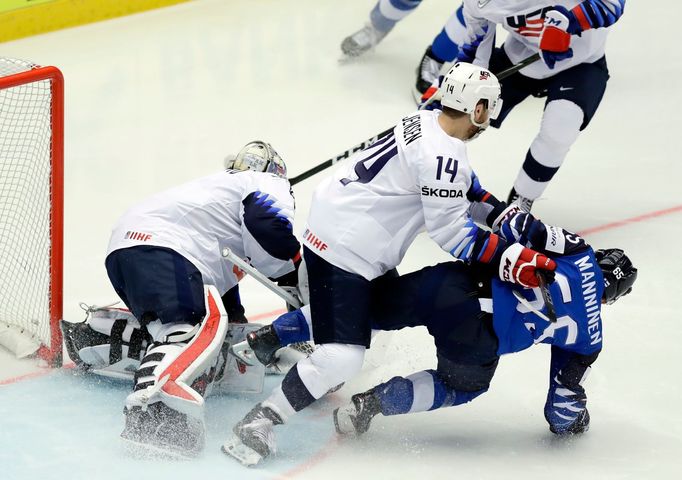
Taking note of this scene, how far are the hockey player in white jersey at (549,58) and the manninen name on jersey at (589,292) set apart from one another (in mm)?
1492

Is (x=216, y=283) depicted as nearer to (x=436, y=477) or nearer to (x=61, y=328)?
(x=61, y=328)

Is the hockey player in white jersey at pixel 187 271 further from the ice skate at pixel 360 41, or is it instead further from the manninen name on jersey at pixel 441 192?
the ice skate at pixel 360 41

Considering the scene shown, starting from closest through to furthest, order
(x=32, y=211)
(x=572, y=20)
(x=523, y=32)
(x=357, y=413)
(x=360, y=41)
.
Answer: (x=357, y=413) < (x=32, y=211) < (x=572, y=20) < (x=523, y=32) < (x=360, y=41)

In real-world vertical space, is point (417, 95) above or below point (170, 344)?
below

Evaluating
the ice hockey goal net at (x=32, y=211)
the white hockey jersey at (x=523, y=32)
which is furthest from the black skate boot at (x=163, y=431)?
the white hockey jersey at (x=523, y=32)

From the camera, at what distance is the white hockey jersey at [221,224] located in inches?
139

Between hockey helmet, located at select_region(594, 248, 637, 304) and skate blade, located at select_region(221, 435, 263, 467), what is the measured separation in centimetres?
100

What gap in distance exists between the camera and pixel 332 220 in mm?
3318

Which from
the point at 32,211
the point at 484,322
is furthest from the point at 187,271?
the point at 484,322

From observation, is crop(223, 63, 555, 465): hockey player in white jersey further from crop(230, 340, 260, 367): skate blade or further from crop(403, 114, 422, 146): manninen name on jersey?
crop(230, 340, 260, 367): skate blade

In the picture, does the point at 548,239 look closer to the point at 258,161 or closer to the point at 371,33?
the point at 258,161

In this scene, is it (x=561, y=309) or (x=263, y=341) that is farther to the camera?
(x=263, y=341)

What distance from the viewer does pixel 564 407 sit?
341 cm

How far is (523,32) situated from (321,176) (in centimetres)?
117
